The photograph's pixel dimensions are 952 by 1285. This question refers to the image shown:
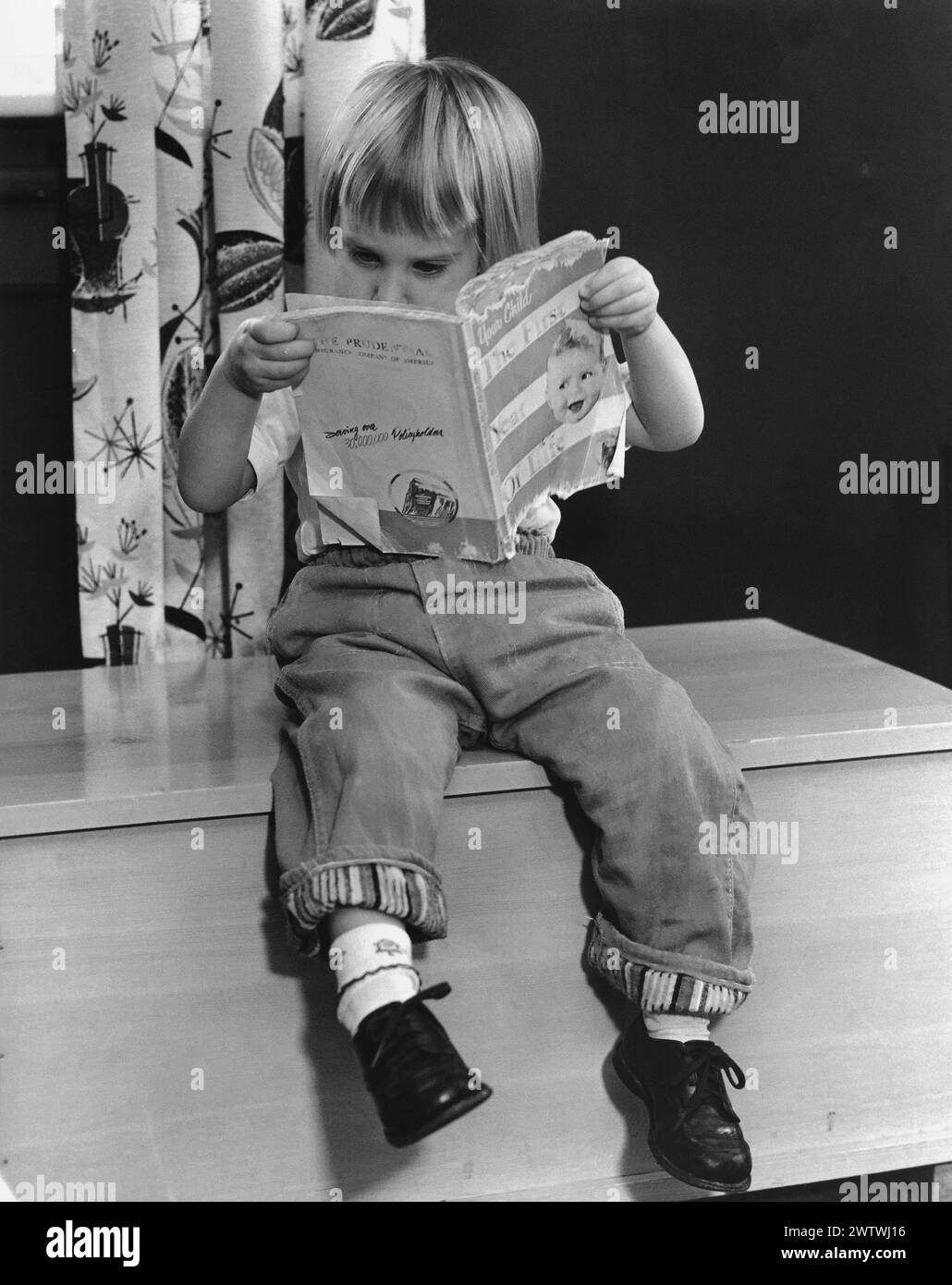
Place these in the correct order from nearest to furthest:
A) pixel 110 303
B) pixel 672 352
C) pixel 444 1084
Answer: pixel 444 1084 → pixel 672 352 → pixel 110 303

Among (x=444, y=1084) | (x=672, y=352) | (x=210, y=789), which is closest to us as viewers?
(x=444, y=1084)

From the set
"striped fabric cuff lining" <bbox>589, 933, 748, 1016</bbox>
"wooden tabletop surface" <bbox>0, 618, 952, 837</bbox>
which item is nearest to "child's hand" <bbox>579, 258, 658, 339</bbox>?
Answer: "wooden tabletop surface" <bbox>0, 618, 952, 837</bbox>

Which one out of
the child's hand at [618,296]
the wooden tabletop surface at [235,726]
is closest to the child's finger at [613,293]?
the child's hand at [618,296]

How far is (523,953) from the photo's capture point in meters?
0.97

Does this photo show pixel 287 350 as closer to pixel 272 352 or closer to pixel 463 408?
pixel 272 352

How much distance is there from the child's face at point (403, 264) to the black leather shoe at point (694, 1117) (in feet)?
1.70

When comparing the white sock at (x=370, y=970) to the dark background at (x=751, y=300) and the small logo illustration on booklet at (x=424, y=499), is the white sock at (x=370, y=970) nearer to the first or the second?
the small logo illustration on booklet at (x=424, y=499)

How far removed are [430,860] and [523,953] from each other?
14 centimetres

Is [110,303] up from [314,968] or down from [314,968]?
up

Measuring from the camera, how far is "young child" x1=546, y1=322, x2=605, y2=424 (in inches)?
38.3

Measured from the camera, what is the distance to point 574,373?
98 centimetres

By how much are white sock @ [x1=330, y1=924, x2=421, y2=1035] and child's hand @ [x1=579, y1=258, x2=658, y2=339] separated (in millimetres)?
424
